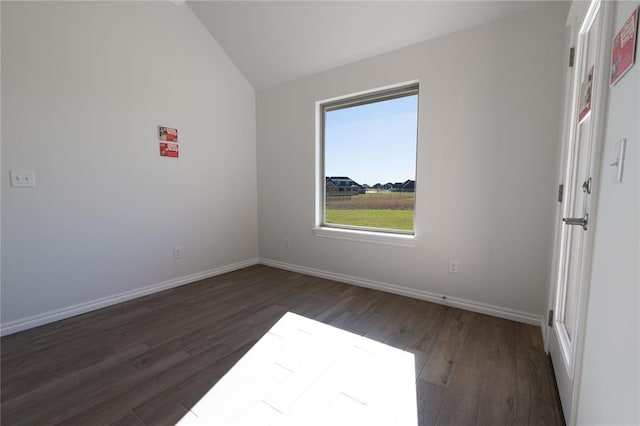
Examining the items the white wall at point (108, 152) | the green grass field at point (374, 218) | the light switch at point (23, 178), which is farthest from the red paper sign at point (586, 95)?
the light switch at point (23, 178)

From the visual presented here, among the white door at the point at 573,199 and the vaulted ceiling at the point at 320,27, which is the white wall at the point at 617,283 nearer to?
the white door at the point at 573,199

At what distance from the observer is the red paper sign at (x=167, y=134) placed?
9.80 ft

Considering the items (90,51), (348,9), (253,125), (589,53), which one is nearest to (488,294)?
(589,53)

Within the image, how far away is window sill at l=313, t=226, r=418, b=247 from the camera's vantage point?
9.42 ft

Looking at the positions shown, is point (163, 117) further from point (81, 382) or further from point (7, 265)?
point (81, 382)

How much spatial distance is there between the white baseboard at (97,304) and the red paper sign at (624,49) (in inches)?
146

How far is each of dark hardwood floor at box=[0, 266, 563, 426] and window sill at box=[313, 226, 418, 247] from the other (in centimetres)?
57

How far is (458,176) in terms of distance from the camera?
254cm

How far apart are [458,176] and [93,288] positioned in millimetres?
3516

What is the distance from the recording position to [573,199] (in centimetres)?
169

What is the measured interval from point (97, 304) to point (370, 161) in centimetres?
313

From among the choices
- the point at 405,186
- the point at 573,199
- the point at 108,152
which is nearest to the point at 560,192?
the point at 573,199

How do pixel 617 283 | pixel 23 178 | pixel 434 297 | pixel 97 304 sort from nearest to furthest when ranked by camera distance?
pixel 617 283
pixel 23 178
pixel 97 304
pixel 434 297

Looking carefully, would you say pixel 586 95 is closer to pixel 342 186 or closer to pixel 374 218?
pixel 374 218
